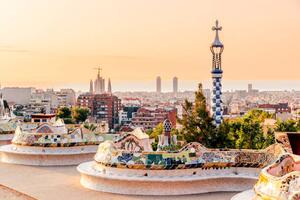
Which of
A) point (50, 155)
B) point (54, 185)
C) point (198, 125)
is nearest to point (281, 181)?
point (54, 185)

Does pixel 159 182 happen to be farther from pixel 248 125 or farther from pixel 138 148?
pixel 248 125

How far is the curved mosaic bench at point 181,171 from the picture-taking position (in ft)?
36.3

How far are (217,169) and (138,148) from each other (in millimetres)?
2534

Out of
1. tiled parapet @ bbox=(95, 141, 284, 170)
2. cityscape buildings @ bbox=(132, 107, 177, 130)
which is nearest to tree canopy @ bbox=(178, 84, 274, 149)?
tiled parapet @ bbox=(95, 141, 284, 170)

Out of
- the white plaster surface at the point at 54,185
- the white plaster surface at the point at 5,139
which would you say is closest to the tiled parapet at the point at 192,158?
the white plaster surface at the point at 54,185

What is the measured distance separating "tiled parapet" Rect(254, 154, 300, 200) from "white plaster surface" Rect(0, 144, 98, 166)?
9.10 m

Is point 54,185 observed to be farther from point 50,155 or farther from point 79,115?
point 79,115

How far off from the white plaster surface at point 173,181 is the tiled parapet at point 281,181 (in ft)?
11.4

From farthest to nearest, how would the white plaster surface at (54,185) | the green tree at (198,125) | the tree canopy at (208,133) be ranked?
1. the green tree at (198,125)
2. the tree canopy at (208,133)
3. the white plaster surface at (54,185)

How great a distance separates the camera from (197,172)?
37.0 ft

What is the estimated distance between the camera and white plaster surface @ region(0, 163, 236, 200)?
35.5ft

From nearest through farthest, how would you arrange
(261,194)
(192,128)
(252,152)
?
(261,194) < (252,152) < (192,128)

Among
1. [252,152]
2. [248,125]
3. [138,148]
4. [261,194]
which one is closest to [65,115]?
[248,125]

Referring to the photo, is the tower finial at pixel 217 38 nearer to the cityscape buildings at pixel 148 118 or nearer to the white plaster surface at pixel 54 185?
the white plaster surface at pixel 54 185
